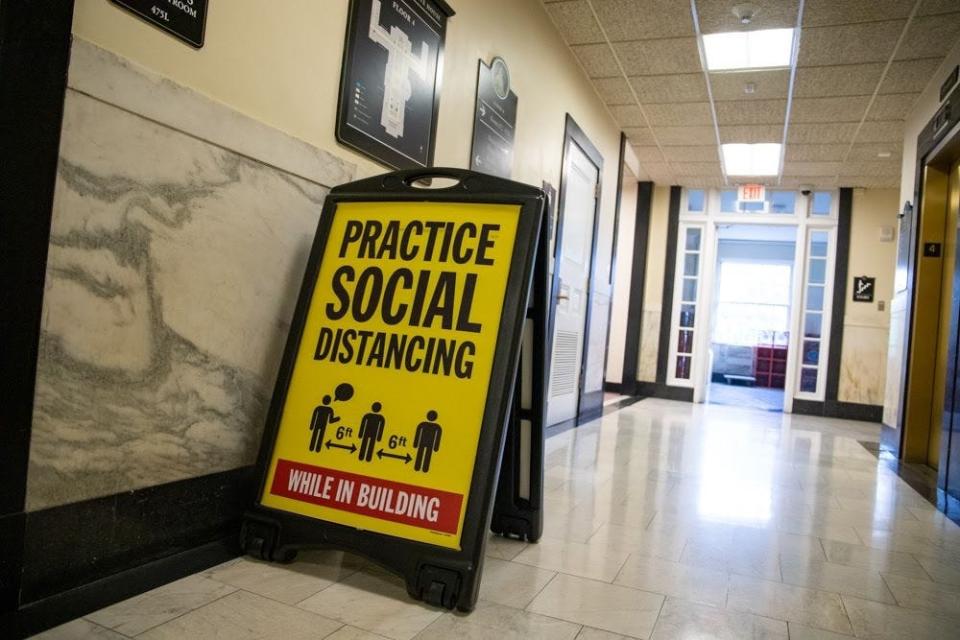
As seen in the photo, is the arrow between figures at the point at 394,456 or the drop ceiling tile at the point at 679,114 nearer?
the arrow between figures at the point at 394,456

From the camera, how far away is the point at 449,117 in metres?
2.91

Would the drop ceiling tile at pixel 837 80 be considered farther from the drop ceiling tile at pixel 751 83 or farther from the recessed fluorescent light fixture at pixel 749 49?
the recessed fluorescent light fixture at pixel 749 49

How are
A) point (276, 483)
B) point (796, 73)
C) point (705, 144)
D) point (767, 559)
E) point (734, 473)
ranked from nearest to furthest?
1. point (276, 483)
2. point (767, 559)
3. point (734, 473)
4. point (796, 73)
5. point (705, 144)

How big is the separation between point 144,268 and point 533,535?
135 cm

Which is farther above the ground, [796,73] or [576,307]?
[796,73]

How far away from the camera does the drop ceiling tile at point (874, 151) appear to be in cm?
592

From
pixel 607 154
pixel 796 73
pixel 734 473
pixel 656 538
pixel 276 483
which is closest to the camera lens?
pixel 276 483

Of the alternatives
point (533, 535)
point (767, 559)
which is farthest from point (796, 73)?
point (533, 535)

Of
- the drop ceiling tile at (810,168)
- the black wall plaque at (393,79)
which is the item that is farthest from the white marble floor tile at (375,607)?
the drop ceiling tile at (810,168)

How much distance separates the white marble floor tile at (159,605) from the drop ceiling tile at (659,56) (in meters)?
4.24

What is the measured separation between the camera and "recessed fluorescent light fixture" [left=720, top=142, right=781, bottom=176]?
6.38m

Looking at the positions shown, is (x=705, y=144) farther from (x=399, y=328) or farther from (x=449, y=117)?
(x=399, y=328)

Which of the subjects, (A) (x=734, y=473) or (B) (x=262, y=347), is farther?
(A) (x=734, y=473)

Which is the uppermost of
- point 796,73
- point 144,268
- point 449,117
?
point 796,73
